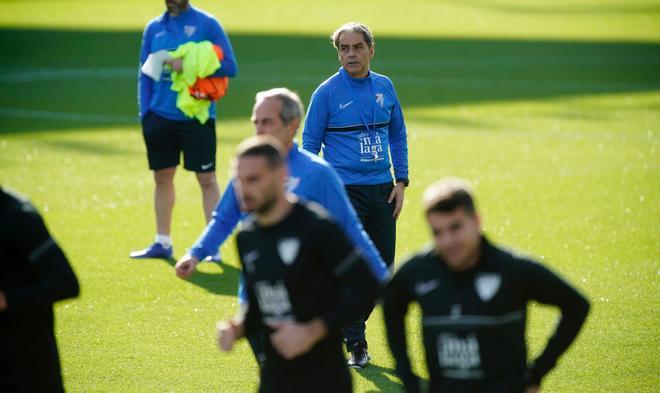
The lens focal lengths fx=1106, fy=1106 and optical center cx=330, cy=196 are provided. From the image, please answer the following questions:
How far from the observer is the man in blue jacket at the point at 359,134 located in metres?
8.53

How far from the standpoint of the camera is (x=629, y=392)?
779 centimetres

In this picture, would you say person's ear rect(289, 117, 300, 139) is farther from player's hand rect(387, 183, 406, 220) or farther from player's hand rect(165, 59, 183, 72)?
player's hand rect(165, 59, 183, 72)

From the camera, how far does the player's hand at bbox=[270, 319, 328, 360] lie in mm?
5008

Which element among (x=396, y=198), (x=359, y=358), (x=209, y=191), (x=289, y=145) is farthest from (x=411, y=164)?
(x=289, y=145)

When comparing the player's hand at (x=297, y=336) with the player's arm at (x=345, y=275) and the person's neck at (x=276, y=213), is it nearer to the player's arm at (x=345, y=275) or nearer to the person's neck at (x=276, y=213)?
the player's arm at (x=345, y=275)

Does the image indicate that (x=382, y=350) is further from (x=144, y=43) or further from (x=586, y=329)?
(x=144, y=43)

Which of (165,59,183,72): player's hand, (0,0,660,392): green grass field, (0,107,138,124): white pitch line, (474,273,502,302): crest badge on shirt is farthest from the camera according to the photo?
(0,107,138,124): white pitch line

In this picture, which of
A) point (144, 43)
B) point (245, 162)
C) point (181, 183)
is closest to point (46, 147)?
point (181, 183)

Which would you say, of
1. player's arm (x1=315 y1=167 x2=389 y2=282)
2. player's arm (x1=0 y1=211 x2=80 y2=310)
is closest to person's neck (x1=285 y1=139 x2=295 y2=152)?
player's arm (x1=315 y1=167 x2=389 y2=282)

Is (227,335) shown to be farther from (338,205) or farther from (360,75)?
(360,75)

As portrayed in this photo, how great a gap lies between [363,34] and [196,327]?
290 cm

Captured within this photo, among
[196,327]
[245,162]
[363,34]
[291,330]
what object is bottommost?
[196,327]

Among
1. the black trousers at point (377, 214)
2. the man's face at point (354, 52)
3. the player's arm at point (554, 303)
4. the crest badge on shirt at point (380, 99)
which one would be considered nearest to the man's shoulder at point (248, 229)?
the player's arm at point (554, 303)

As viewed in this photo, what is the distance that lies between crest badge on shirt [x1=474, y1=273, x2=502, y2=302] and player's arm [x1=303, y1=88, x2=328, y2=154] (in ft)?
12.3
